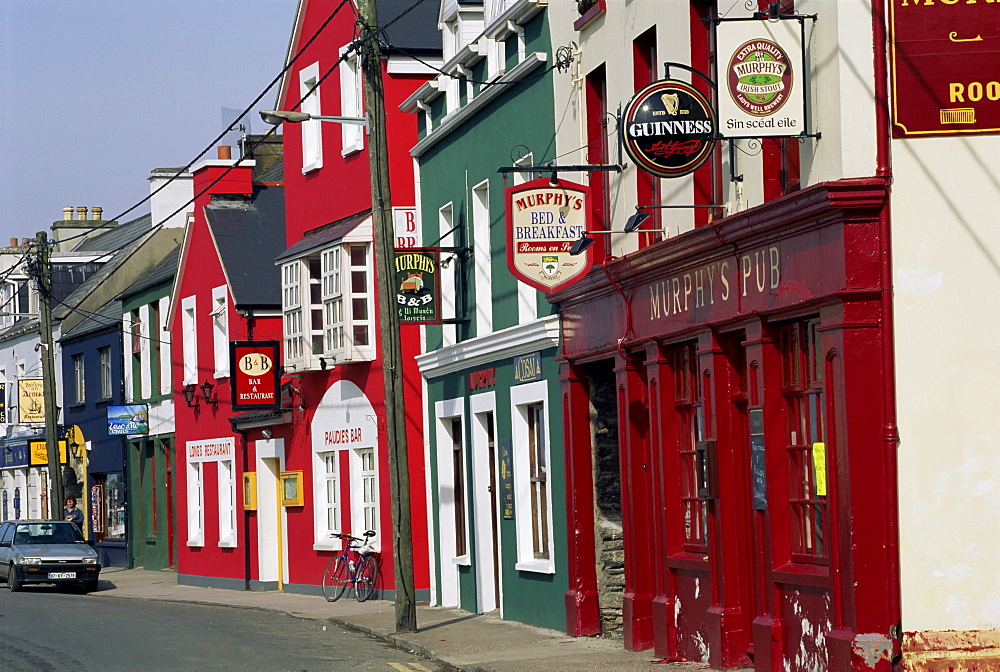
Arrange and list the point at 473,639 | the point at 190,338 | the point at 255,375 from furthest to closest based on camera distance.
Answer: the point at 190,338 < the point at 255,375 < the point at 473,639

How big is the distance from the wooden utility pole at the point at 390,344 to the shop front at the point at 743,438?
2.48 meters

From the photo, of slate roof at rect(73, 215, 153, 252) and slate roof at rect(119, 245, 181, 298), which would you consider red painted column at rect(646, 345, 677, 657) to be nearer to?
slate roof at rect(119, 245, 181, 298)

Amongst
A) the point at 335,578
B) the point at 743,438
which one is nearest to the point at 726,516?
the point at 743,438

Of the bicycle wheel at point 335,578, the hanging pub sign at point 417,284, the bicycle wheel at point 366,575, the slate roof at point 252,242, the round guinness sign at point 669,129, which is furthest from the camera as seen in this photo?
the slate roof at point 252,242

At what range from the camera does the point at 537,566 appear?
18.8 m

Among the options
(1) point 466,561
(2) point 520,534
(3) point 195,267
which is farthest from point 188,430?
(2) point 520,534

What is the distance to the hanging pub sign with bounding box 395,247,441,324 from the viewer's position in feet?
71.5

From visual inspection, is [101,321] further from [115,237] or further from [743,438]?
[743,438]

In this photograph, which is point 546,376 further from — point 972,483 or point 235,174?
point 235,174

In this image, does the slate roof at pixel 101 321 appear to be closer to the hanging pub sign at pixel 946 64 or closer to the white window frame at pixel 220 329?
the white window frame at pixel 220 329

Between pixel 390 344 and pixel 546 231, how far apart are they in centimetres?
383

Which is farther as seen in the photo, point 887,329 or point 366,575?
point 366,575

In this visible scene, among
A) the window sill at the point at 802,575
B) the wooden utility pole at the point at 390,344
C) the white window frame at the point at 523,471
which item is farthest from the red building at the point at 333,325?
the window sill at the point at 802,575

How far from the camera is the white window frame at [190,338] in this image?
3428cm
